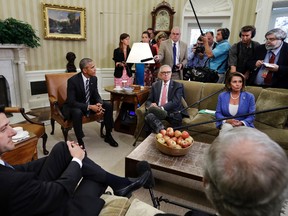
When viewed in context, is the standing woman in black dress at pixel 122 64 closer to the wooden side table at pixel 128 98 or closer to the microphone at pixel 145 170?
the wooden side table at pixel 128 98

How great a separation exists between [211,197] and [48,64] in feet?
14.9

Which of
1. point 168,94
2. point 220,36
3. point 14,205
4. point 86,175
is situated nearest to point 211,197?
point 14,205

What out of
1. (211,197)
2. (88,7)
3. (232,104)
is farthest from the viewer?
(88,7)

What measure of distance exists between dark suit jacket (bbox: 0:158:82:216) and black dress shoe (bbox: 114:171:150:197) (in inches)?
18.7

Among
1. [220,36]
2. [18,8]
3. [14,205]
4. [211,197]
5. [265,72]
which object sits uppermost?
[18,8]

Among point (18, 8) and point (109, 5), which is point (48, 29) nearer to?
point (18, 8)

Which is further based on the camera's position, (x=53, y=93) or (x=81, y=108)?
(x=53, y=93)

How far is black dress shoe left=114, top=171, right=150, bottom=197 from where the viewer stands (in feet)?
5.02

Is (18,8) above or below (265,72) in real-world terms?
above

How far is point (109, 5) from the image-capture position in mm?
4801

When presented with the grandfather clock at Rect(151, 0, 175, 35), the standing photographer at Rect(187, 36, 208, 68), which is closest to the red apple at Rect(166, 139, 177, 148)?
the standing photographer at Rect(187, 36, 208, 68)

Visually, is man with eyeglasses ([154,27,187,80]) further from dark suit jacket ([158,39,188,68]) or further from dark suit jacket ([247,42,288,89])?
dark suit jacket ([247,42,288,89])

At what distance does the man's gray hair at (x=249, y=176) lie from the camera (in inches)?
20.7

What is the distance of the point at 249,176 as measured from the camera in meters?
0.53
